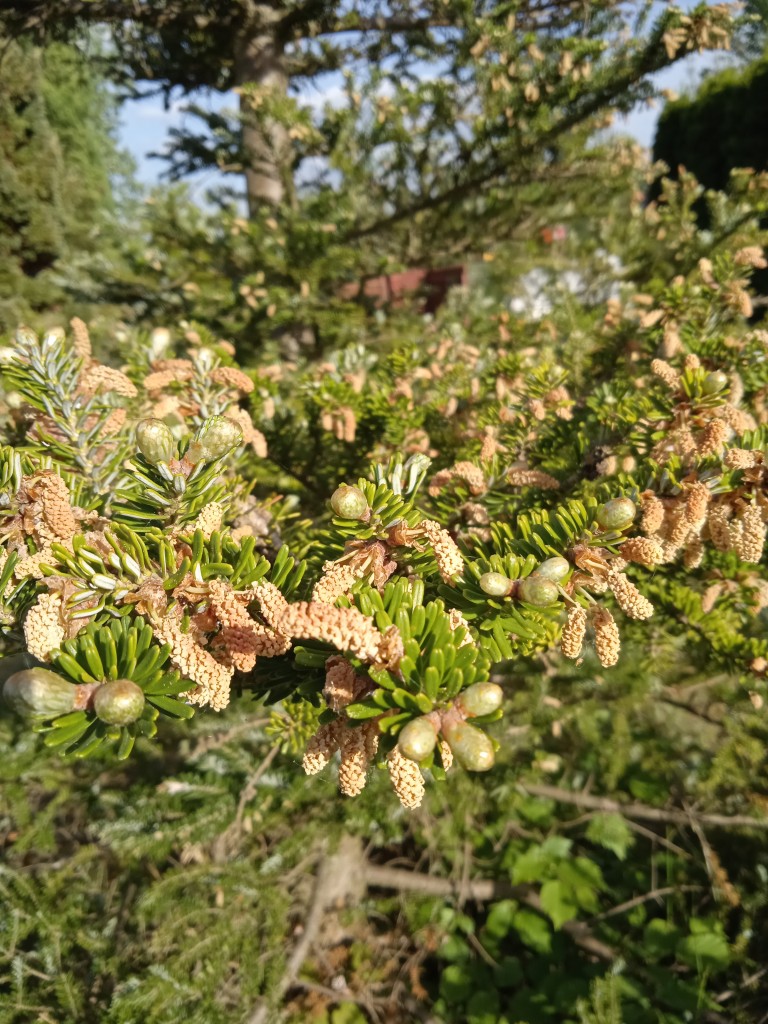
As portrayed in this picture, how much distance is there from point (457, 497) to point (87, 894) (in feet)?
7.26

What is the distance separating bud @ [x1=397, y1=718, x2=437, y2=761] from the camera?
1.67ft

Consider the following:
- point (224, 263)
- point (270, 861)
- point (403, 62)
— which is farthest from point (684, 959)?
point (403, 62)

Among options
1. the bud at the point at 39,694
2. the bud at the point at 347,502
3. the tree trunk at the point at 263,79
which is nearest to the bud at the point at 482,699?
the bud at the point at 347,502

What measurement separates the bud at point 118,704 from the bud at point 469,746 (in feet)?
1.00

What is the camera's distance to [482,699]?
1.86ft

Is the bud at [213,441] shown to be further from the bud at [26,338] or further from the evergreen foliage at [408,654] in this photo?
the bud at [26,338]

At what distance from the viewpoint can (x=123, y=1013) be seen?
161cm

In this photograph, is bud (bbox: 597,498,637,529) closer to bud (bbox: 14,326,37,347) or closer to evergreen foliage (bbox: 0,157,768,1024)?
evergreen foliage (bbox: 0,157,768,1024)

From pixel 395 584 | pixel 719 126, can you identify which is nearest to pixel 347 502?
pixel 395 584

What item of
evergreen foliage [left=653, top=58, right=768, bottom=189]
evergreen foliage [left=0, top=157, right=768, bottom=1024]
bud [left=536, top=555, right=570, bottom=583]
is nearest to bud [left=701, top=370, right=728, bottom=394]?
evergreen foliage [left=0, top=157, right=768, bottom=1024]

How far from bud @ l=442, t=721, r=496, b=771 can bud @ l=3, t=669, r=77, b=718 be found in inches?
14.9

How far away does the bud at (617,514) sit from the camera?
75 centimetres

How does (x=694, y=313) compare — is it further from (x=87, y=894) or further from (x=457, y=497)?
(x=87, y=894)

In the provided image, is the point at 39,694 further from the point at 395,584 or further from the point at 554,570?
→ the point at 554,570
